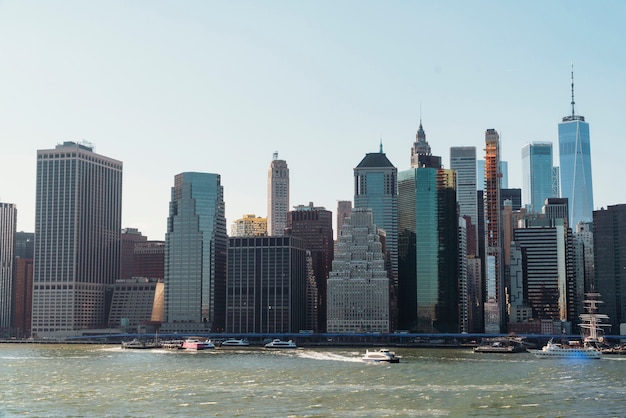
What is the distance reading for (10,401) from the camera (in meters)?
121

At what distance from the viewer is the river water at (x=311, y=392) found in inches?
4338

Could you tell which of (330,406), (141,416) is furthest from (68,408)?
(330,406)

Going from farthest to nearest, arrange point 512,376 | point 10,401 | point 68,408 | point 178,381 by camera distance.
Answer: point 512,376 → point 178,381 → point 10,401 → point 68,408

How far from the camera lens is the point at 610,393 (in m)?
132

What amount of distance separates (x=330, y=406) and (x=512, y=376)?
6116 cm

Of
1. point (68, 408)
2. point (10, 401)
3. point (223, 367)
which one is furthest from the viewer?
point (223, 367)

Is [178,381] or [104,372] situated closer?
[178,381]

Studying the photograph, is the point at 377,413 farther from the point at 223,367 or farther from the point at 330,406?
the point at 223,367

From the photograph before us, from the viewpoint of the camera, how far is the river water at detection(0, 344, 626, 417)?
362 ft

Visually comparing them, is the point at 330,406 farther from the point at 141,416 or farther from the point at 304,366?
the point at 304,366

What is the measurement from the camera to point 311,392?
130m

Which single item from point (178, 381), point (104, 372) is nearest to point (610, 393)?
point (178, 381)

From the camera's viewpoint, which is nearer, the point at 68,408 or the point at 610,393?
the point at 68,408

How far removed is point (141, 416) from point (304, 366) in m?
94.8
